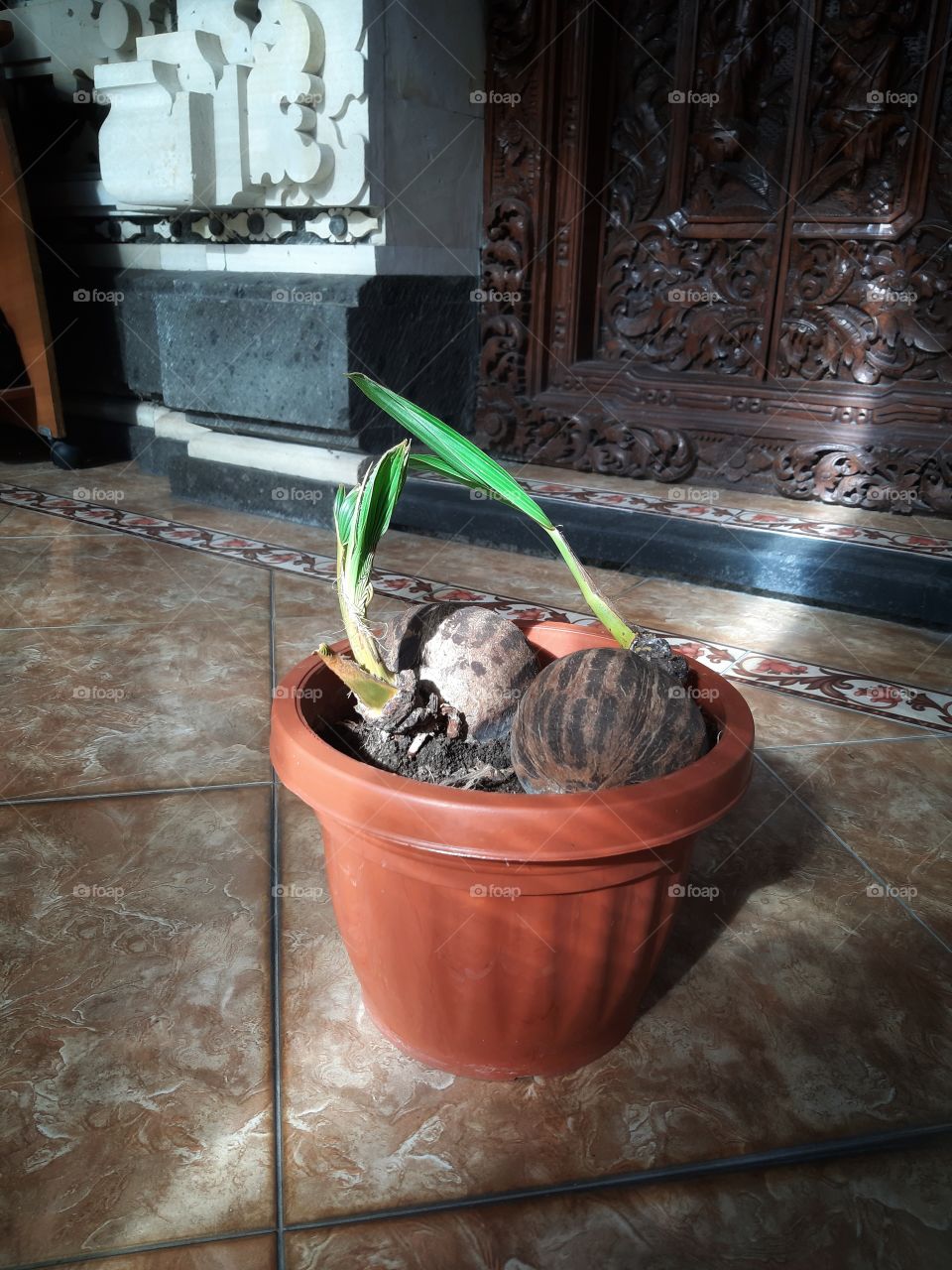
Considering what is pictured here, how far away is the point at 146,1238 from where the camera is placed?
75 centimetres

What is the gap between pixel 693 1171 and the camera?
817mm

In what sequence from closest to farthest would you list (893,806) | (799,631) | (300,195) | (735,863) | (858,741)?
(735,863), (893,806), (858,741), (799,631), (300,195)

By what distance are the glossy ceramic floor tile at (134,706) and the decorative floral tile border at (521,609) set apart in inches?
16.4

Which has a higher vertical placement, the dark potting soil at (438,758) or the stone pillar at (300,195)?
the stone pillar at (300,195)

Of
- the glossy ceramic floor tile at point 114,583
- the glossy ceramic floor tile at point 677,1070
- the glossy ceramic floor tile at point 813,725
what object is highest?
the glossy ceramic floor tile at point 677,1070

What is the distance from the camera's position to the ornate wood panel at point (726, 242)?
2.34m

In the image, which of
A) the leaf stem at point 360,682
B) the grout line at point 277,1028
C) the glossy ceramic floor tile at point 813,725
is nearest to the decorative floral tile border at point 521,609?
the glossy ceramic floor tile at point 813,725

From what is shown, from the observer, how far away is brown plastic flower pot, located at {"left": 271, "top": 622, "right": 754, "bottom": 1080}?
75cm

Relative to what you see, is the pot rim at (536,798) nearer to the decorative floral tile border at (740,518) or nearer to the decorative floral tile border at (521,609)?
the decorative floral tile border at (521,609)

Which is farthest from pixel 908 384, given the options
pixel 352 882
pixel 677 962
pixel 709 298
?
pixel 352 882

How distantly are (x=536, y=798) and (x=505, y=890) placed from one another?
0.09 m

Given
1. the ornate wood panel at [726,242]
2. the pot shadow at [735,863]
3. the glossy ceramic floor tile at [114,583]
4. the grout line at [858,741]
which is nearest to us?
the pot shadow at [735,863]

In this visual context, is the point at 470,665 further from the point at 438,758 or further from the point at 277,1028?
the point at 277,1028

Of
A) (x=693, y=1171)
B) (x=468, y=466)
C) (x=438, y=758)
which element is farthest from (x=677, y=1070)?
(x=468, y=466)
